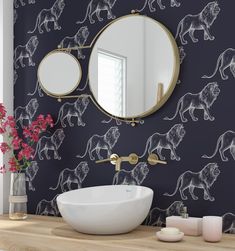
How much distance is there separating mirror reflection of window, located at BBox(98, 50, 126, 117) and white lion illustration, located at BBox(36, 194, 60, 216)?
0.75 meters

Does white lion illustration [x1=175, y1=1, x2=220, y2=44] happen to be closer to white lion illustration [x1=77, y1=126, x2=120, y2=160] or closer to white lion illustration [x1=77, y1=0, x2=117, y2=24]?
white lion illustration [x1=77, y1=0, x2=117, y2=24]

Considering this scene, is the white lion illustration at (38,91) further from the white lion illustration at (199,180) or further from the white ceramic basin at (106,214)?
the white lion illustration at (199,180)

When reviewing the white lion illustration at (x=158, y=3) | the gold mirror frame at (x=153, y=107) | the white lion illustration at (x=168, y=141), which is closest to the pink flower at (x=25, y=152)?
the gold mirror frame at (x=153, y=107)

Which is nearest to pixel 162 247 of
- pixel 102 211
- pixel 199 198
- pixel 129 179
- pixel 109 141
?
pixel 102 211

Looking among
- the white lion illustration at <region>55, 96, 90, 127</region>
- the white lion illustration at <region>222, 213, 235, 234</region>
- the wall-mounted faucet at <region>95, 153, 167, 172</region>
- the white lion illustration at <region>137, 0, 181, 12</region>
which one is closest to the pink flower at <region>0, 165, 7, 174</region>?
the white lion illustration at <region>55, 96, 90, 127</region>

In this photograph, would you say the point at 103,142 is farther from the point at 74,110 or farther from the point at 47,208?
the point at 47,208

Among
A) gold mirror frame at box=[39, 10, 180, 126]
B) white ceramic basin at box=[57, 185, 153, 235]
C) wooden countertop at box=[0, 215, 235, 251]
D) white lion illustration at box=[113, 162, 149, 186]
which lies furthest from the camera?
white lion illustration at box=[113, 162, 149, 186]

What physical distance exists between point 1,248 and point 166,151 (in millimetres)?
1050

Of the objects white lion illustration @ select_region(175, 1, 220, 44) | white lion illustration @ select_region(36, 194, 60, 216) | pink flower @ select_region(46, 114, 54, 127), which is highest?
white lion illustration @ select_region(175, 1, 220, 44)

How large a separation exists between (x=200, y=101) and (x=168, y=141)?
0.97 feet

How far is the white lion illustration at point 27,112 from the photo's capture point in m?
3.31

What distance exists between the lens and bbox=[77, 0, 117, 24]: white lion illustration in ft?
9.89

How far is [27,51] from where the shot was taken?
132 inches

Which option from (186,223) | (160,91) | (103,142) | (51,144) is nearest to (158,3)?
(160,91)
